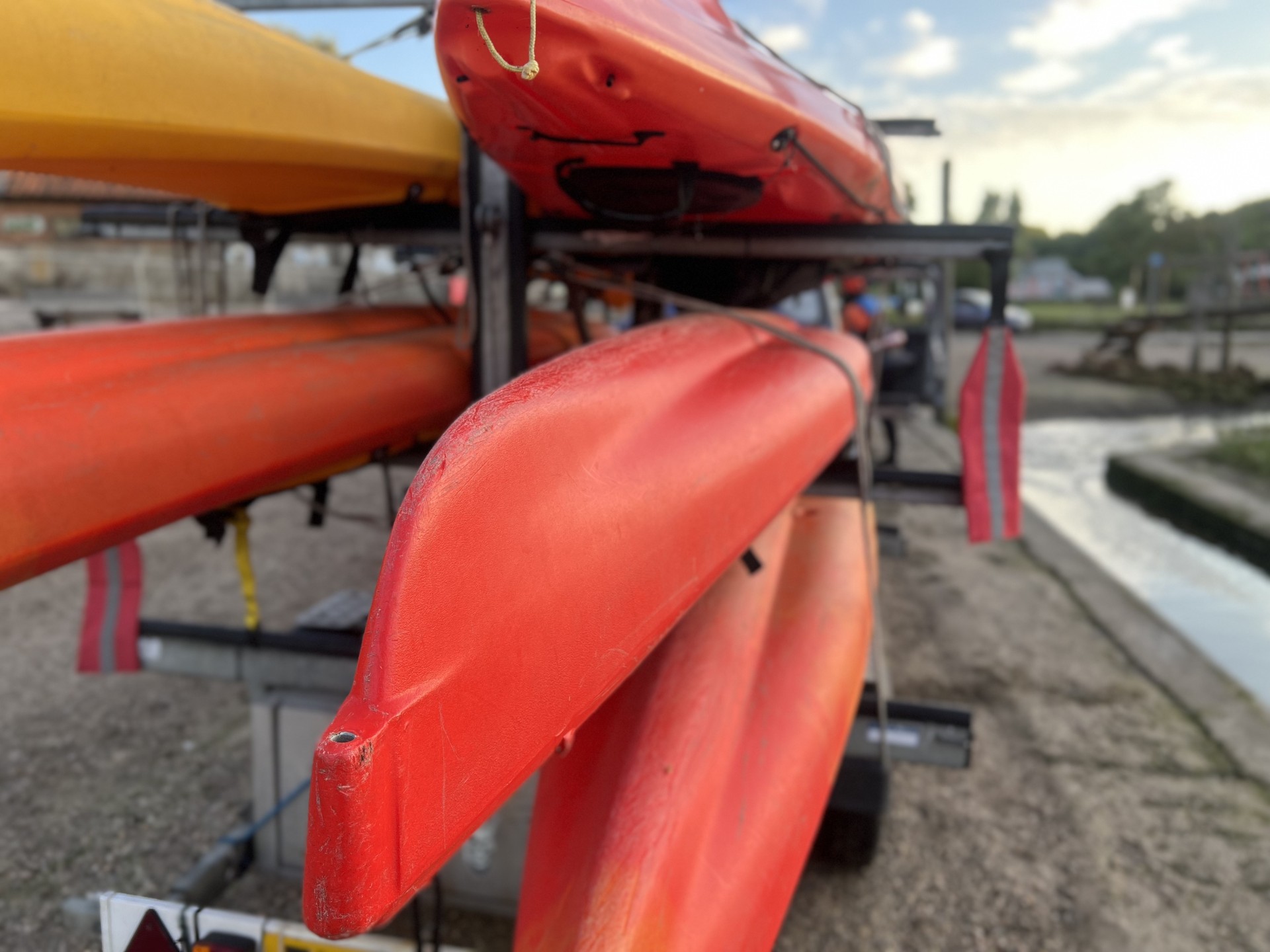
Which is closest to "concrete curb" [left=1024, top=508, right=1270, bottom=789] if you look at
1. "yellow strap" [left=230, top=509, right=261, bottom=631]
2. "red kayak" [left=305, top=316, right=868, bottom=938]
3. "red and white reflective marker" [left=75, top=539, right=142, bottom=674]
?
"red kayak" [left=305, top=316, right=868, bottom=938]

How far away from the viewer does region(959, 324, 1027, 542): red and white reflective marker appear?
287 centimetres

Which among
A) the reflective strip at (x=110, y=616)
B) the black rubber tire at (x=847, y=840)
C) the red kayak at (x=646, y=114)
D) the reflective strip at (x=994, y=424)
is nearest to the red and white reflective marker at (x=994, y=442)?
the reflective strip at (x=994, y=424)

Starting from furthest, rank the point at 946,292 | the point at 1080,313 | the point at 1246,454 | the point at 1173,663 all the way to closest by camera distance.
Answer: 1. the point at 1080,313
2. the point at 946,292
3. the point at 1246,454
4. the point at 1173,663

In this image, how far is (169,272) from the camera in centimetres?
1473

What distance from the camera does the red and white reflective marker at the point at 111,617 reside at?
95.3 inches

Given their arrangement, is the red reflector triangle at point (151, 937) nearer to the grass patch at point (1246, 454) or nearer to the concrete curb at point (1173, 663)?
the concrete curb at point (1173, 663)

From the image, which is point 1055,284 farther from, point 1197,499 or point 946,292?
point 1197,499

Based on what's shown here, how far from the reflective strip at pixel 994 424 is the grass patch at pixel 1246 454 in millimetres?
5918

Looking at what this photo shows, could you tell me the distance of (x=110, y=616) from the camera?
8.01 feet

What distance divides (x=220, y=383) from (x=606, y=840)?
1277 millimetres

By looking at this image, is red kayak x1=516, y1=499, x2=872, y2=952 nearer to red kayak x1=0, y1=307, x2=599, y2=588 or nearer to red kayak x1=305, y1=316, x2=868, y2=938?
red kayak x1=305, y1=316, x2=868, y2=938

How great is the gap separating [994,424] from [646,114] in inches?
65.2

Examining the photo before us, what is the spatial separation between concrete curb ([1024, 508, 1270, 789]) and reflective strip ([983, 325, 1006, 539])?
137 centimetres

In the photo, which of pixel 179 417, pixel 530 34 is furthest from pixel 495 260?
pixel 530 34
